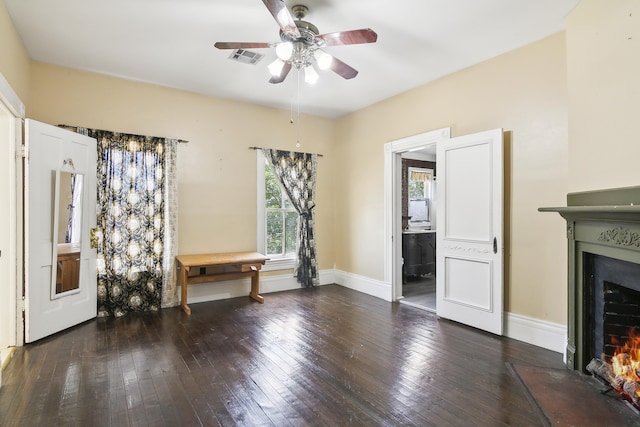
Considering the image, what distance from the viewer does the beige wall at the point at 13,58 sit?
107 inches

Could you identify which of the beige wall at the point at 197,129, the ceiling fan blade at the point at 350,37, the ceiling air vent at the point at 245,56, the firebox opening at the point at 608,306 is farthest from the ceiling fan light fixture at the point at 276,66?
the firebox opening at the point at 608,306

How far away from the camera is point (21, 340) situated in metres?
3.14

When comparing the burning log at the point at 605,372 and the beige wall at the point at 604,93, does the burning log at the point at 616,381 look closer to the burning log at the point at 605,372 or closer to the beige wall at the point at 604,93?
the burning log at the point at 605,372

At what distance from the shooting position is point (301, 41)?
8.80ft

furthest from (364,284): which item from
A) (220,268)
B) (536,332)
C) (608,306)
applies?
(608,306)

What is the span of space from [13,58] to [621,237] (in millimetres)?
4915

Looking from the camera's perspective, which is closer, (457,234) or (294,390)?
(294,390)

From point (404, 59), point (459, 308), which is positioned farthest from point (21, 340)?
point (404, 59)

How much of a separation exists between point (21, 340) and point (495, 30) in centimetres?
519

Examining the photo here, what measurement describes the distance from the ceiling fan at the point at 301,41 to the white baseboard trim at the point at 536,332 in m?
2.91

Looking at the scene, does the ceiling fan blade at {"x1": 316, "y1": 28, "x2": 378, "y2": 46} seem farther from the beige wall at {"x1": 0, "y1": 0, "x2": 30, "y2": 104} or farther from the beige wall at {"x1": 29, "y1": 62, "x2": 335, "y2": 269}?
the beige wall at {"x1": 29, "y1": 62, "x2": 335, "y2": 269}

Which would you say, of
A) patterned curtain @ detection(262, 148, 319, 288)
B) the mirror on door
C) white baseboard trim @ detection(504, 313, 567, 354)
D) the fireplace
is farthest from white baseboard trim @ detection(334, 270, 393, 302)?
the mirror on door

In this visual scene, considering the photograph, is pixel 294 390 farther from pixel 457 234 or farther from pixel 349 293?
pixel 349 293

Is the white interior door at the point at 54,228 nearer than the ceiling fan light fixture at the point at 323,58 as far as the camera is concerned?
No
